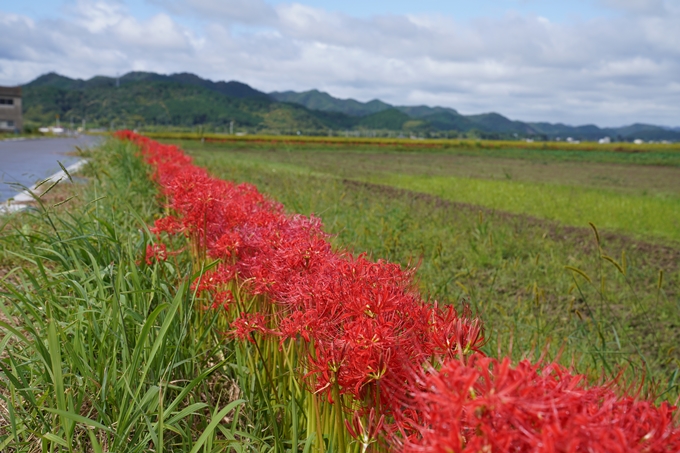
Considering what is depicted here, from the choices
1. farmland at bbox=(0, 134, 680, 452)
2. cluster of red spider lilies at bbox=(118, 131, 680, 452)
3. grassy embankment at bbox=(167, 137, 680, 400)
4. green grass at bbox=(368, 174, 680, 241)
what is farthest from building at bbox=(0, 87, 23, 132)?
cluster of red spider lilies at bbox=(118, 131, 680, 452)

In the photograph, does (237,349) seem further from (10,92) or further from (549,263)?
(10,92)

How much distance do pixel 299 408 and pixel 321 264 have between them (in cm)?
50

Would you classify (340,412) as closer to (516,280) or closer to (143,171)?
(516,280)

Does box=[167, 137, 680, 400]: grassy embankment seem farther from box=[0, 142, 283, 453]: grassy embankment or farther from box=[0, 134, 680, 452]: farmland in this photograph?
box=[0, 142, 283, 453]: grassy embankment

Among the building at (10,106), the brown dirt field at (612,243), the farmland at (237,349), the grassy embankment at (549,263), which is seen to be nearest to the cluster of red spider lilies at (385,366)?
the farmland at (237,349)

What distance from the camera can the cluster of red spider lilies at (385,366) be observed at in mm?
820

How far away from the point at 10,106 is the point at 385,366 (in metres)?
75.5

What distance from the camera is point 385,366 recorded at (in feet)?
4.08

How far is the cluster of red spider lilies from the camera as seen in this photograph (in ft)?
2.69

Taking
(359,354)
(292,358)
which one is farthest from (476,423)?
(292,358)

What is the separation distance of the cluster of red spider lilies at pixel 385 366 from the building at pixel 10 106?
72749 millimetres

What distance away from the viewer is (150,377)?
209 cm

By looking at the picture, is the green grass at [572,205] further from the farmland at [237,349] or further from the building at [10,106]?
the building at [10,106]

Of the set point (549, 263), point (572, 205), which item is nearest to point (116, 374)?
point (549, 263)
